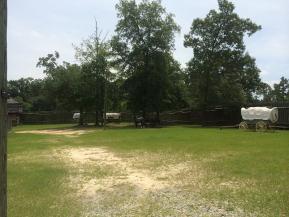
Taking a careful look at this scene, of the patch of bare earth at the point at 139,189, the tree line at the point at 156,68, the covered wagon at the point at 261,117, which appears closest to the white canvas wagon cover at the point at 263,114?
the covered wagon at the point at 261,117

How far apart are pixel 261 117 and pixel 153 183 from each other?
23197mm

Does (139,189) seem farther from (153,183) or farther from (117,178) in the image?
(117,178)

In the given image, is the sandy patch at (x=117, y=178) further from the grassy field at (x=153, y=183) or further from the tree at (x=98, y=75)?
the tree at (x=98, y=75)

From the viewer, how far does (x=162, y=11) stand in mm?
51688

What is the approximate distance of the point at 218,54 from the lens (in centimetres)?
4812

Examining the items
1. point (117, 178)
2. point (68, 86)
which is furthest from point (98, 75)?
point (117, 178)

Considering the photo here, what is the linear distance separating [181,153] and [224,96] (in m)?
30.1

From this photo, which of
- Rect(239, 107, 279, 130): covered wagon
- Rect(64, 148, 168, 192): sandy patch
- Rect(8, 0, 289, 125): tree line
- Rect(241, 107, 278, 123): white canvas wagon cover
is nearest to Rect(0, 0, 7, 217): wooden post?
Rect(64, 148, 168, 192): sandy patch

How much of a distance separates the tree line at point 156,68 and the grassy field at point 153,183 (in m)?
28.4

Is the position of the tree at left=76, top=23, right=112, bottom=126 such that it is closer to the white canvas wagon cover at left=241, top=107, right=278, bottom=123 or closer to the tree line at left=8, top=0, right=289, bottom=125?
the tree line at left=8, top=0, right=289, bottom=125

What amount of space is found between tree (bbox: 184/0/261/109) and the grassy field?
1121 inches

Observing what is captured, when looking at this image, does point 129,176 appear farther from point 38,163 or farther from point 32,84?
point 32,84

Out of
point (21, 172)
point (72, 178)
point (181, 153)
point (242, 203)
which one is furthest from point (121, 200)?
point (181, 153)

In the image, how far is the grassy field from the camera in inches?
357
